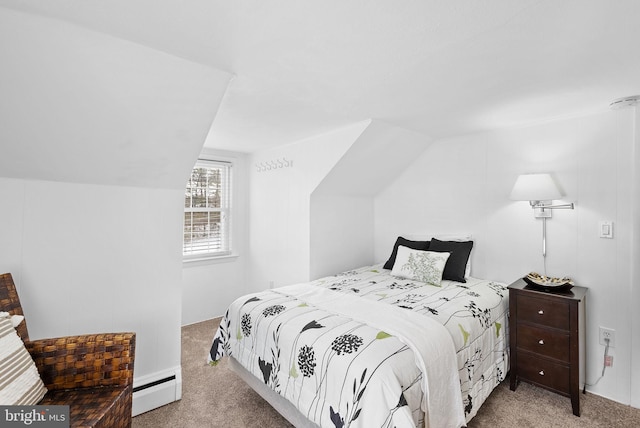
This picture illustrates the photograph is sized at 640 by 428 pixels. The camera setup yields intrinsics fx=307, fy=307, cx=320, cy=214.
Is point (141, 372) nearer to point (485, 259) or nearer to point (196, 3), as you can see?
point (196, 3)

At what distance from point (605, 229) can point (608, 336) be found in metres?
0.83

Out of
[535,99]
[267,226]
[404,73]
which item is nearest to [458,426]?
[404,73]

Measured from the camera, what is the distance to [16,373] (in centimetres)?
131

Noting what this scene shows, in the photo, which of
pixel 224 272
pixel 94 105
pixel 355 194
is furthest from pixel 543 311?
pixel 224 272

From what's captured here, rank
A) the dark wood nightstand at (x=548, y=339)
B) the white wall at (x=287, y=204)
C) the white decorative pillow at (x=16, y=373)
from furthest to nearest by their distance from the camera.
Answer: the white wall at (x=287, y=204) → the dark wood nightstand at (x=548, y=339) → the white decorative pillow at (x=16, y=373)

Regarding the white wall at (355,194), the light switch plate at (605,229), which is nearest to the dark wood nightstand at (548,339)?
the light switch plate at (605,229)

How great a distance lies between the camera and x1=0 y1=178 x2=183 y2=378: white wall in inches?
71.8

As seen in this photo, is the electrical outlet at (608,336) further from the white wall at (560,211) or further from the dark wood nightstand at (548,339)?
the dark wood nightstand at (548,339)

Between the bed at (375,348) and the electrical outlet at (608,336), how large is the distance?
695 mm

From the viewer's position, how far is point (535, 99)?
2.25 m

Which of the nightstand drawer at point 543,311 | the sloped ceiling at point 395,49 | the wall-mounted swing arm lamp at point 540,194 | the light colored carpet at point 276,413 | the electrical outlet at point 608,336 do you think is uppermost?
the sloped ceiling at point 395,49

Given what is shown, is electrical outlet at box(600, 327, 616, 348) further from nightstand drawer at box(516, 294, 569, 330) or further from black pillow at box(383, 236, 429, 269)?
black pillow at box(383, 236, 429, 269)

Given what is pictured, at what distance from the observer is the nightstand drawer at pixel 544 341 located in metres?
2.13

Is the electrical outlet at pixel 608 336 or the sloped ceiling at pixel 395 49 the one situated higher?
the sloped ceiling at pixel 395 49
